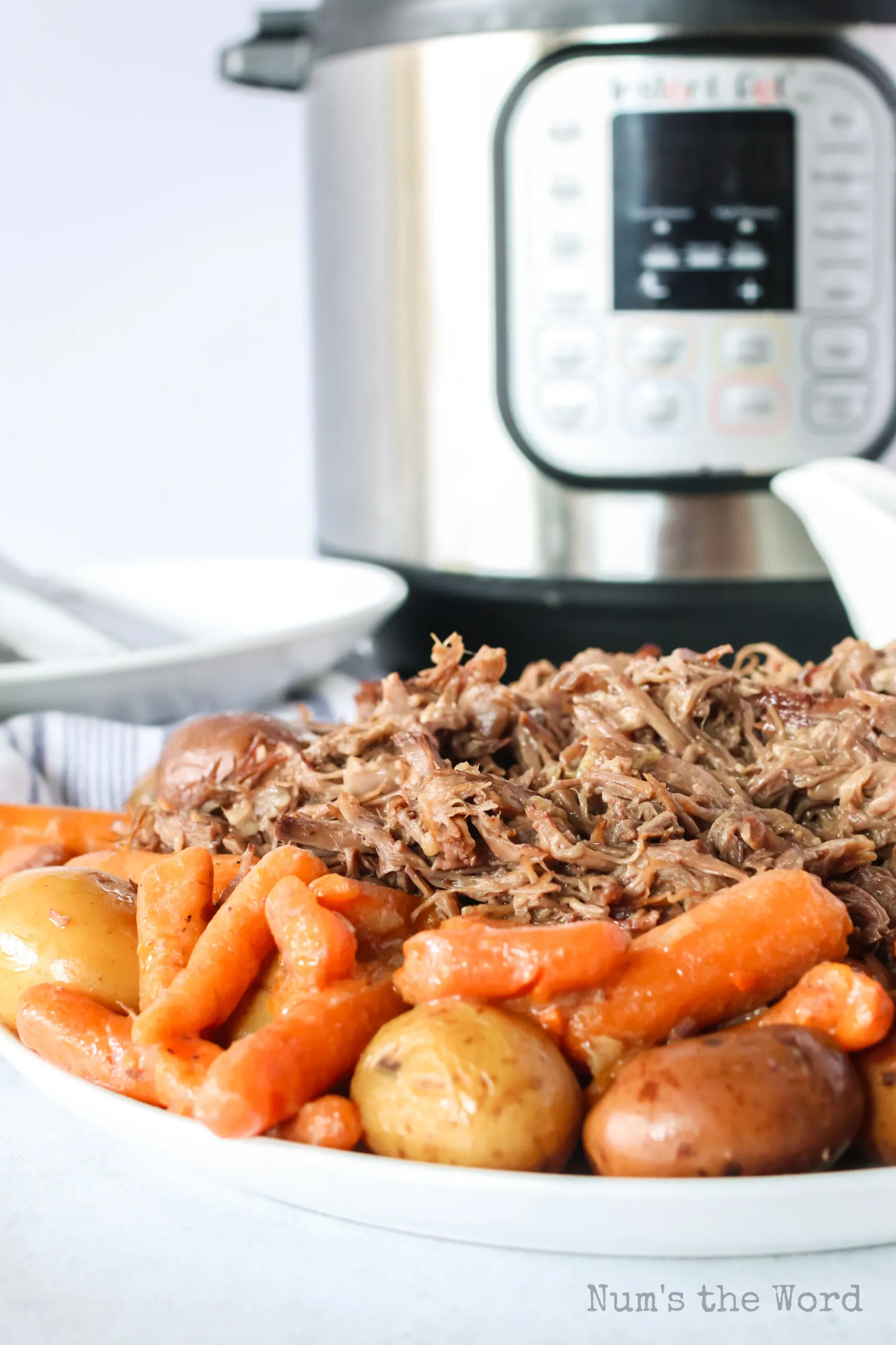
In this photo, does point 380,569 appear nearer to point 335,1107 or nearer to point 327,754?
point 327,754

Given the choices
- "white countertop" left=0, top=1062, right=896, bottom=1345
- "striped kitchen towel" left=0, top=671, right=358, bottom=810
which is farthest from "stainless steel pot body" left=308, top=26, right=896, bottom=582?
"white countertop" left=0, top=1062, right=896, bottom=1345

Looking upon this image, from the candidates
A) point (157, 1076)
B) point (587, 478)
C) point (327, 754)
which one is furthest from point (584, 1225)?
point (587, 478)

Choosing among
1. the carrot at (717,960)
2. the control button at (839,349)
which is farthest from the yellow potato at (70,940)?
the control button at (839,349)

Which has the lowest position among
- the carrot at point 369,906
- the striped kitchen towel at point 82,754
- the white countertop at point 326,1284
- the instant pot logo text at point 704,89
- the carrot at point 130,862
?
the white countertop at point 326,1284

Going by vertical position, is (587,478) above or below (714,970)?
above

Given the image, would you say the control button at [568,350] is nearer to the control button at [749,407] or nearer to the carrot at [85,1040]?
the control button at [749,407]

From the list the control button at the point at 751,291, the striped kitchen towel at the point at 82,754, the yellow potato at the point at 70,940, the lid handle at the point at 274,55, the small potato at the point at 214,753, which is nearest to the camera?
the yellow potato at the point at 70,940
